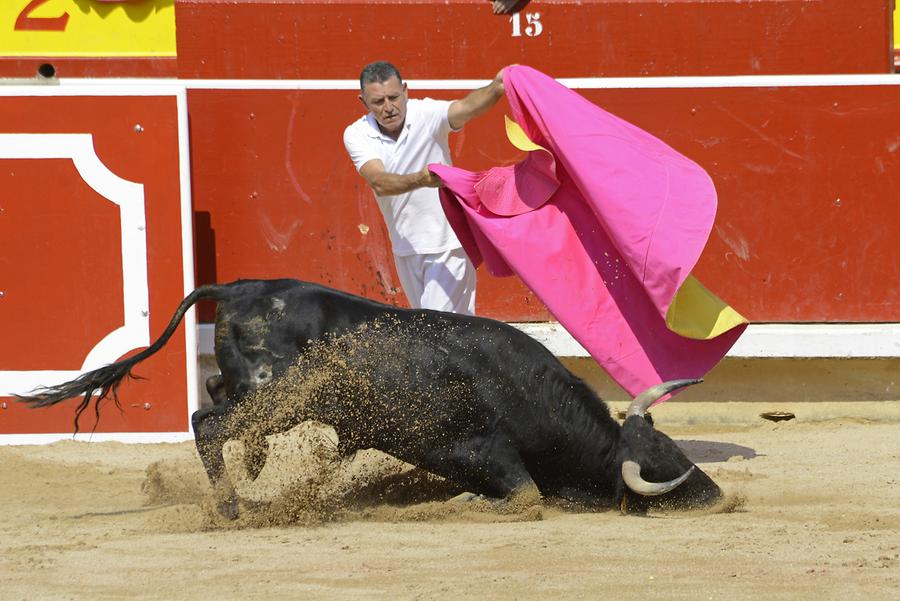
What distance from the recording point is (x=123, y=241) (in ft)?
20.0

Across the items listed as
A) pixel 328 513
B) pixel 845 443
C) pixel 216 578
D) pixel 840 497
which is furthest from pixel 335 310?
pixel 845 443

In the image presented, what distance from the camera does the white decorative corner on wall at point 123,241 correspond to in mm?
6078

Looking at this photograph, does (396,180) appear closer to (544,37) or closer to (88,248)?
(88,248)

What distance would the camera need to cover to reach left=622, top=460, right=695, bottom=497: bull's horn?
14.0ft

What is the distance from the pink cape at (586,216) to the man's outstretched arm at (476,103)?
58mm

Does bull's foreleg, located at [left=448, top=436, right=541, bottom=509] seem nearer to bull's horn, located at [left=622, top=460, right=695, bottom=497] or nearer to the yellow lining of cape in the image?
bull's horn, located at [left=622, top=460, right=695, bottom=497]

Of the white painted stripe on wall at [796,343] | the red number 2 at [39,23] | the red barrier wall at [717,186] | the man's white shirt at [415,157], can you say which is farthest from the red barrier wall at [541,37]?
the red number 2 at [39,23]

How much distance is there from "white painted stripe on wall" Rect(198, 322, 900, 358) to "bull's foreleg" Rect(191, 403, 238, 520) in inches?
74.4

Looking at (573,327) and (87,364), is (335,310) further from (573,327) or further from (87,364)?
(87,364)

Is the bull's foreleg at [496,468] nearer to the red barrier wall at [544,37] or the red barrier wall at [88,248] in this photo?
the red barrier wall at [88,248]

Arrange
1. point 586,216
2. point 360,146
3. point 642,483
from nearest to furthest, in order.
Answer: point 642,483, point 586,216, point 360,146

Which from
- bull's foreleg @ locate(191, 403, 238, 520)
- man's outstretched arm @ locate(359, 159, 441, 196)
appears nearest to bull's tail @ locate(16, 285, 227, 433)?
bull's foreleg @ locate(191, 403, 238, 520)

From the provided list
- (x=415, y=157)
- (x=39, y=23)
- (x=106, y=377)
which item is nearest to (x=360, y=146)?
(x=415, y=157)

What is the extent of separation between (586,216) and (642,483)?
1.02m
